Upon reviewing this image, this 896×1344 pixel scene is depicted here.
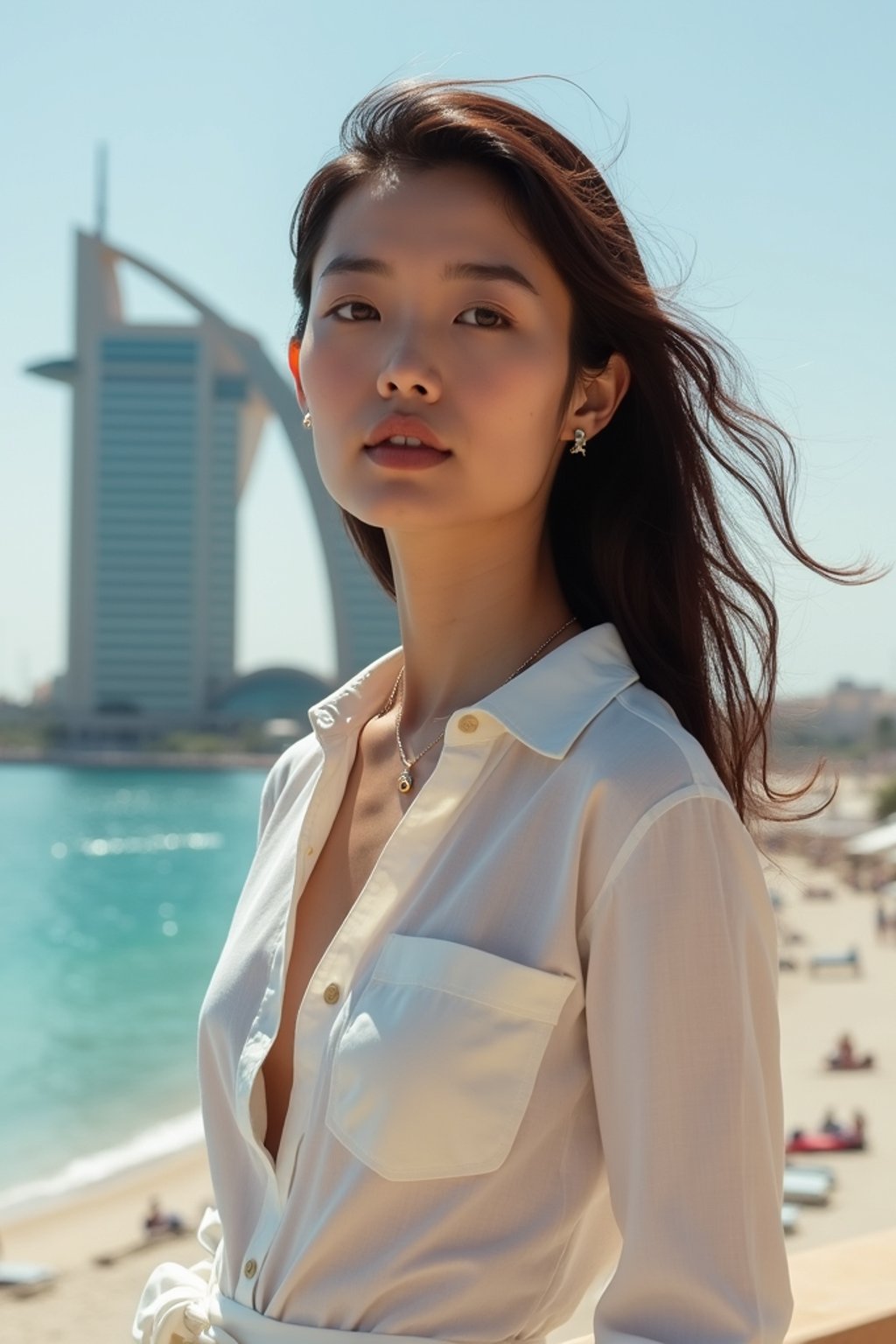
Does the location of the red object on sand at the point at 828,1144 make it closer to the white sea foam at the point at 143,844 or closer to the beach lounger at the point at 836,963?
the beach lounger at the point at 836,963

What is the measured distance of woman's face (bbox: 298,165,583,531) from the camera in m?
1.03

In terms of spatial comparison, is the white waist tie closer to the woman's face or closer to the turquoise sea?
the woman's face

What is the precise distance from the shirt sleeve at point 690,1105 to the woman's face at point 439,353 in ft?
0.99

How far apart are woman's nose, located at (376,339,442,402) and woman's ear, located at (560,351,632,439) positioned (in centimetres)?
14

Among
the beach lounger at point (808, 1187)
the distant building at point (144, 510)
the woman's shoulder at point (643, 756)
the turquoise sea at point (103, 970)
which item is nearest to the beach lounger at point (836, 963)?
the turquoise sea at point (103, 970)

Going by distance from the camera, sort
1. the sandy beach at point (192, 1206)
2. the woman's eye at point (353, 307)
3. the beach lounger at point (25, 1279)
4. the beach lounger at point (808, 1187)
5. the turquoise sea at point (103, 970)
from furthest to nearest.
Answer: the turquoise sea at point (103, 970) < the beach lounger at point (808, 1187) < the beach lounger at point (25, 1279) < the sandy beach at point (192, 1206) < the woman's eye at point (353, 307)

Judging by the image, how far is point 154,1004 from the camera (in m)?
21.6

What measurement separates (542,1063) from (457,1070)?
0.06 metres

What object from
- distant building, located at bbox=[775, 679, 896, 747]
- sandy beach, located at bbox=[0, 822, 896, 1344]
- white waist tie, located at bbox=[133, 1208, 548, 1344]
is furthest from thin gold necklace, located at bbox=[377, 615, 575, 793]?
distant building, located at bbox=[775, 679, 896, 747]

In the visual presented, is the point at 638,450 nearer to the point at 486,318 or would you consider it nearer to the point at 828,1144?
the point at 486,318

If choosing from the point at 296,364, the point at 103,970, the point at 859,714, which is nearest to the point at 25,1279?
the point at 296,364

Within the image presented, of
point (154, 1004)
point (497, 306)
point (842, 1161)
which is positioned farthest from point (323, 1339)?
point (154, 1004)

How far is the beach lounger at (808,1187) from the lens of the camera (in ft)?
28.2

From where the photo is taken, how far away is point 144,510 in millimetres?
65250
